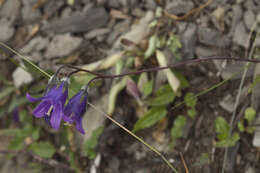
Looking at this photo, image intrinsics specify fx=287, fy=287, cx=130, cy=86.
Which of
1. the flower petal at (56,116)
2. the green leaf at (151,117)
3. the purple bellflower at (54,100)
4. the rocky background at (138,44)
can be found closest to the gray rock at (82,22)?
the rocky background at (138,44)

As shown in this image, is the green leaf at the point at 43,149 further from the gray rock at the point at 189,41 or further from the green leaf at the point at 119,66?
the gray rock at the point at 189,41

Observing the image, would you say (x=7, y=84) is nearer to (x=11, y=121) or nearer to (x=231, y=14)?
(x=11, y=121)

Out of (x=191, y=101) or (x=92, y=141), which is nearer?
(x=191, y=101)

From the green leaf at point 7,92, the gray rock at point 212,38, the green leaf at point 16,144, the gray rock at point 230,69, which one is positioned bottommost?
the green leaf at point 16,144

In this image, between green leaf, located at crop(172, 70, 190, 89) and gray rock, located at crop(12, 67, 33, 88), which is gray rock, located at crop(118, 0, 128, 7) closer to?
green leaf, located at crop(172, 70, 190, 89)

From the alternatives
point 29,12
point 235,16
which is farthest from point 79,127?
point 29,12

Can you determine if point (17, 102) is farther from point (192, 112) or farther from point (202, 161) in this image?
point (202, 161)

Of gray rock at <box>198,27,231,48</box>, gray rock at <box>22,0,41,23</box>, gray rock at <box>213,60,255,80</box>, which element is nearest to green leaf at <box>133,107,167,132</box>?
gray rock at <box>213,60,255,80</box>
